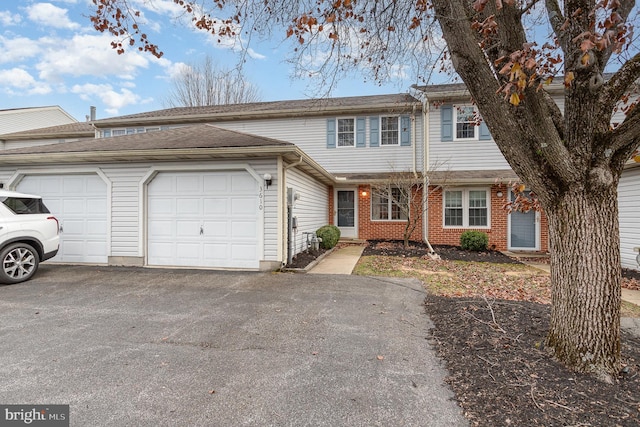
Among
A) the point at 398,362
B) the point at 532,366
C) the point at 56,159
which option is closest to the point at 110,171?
the point at 56,159

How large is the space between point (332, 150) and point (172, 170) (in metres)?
6.89

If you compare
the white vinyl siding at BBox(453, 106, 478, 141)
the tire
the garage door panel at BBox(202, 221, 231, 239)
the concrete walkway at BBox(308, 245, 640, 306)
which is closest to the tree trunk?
the concrete walkway at BBox(308, 245, 640, 306)

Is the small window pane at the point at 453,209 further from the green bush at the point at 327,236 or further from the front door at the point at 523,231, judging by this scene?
the green bush at the point at 327,236

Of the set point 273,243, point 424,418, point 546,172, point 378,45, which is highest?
point 378,45

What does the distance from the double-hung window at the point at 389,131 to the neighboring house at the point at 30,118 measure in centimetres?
2023

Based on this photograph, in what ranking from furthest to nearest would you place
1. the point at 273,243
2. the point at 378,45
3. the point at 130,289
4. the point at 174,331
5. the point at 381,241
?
1. the point at 381,241
2. the point at 273,243
3. the point at 130,289
4. the point at 378,45
5. the point at 174,331

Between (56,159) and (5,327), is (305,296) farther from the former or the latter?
(56,159)

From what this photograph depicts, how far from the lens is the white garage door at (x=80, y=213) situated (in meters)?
7.98

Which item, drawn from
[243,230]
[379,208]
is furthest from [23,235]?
[379,208]

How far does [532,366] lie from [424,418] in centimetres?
131

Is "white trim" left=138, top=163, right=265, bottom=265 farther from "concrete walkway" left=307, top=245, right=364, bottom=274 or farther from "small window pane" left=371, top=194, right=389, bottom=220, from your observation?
"small window pane" left=371, top=194, right=389, bottom=220

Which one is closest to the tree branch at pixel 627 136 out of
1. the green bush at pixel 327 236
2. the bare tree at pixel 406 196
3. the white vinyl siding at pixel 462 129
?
the bare tree at pixel 406 196

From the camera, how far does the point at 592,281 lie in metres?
2.77

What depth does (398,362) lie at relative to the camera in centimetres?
315
